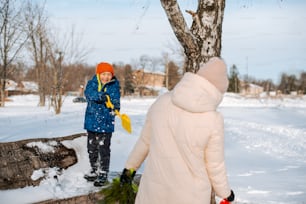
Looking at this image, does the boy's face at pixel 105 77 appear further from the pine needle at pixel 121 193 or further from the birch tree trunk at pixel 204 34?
the pine needle at pixel 121 193

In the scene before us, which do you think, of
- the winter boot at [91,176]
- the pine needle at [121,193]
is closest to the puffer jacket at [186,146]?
the pine needle at [121,193]

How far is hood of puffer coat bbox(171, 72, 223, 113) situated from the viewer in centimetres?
209

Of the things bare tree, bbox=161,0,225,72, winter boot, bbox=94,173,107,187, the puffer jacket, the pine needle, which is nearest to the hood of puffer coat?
the puffer jacket

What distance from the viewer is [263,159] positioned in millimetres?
8633

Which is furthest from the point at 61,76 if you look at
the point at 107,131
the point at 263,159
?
the point at 107,131

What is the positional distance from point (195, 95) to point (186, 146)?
325mm

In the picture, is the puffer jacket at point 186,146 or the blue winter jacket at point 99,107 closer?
the puffer jacket at point 186,146

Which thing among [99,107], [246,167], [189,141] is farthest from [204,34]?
[246,167]

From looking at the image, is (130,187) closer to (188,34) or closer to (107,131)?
(107,131)

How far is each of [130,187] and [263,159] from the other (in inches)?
254

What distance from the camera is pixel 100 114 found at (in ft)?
14.4

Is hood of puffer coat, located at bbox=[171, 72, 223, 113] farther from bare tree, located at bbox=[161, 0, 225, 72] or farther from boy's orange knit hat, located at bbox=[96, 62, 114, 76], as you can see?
boy's orange knit hat, located at bbox=[96, 62, 114, 76]

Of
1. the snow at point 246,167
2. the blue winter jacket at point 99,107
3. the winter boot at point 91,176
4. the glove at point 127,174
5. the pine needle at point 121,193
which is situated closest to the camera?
the glove at point 127,174

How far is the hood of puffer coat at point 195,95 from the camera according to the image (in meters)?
2.09
